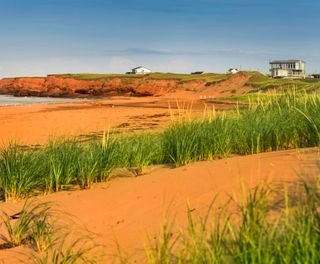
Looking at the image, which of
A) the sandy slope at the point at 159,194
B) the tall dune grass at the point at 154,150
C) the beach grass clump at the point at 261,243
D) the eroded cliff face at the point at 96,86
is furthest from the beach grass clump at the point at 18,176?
the eroded cliff face at the point at 96,86

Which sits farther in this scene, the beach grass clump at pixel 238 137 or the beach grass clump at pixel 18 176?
the beach grass clump at pixel 238 137

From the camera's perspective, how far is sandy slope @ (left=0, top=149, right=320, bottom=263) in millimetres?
4973

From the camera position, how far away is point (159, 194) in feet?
19.6

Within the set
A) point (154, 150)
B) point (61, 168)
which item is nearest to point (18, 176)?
point (61, 168)

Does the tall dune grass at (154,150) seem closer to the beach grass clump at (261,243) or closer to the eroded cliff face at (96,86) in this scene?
the beach grass clump at (261,243)

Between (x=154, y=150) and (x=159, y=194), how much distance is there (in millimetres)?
2354

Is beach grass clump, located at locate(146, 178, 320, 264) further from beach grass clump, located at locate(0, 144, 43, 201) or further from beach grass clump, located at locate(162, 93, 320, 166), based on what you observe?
beach grass clump, located at locate(162, 93, 320, 166)

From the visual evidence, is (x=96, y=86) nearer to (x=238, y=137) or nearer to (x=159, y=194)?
(x=238, y=137)

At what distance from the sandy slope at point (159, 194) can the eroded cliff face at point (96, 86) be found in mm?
74898

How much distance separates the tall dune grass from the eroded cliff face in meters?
73.2

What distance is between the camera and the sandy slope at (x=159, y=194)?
16.3 ft

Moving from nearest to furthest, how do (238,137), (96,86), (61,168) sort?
1. (61,168)
2. (238,137)
3. (96,86)

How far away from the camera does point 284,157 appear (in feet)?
21.2

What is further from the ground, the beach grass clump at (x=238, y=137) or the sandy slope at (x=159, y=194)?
the beach grass clump at (x=238, y=137)
